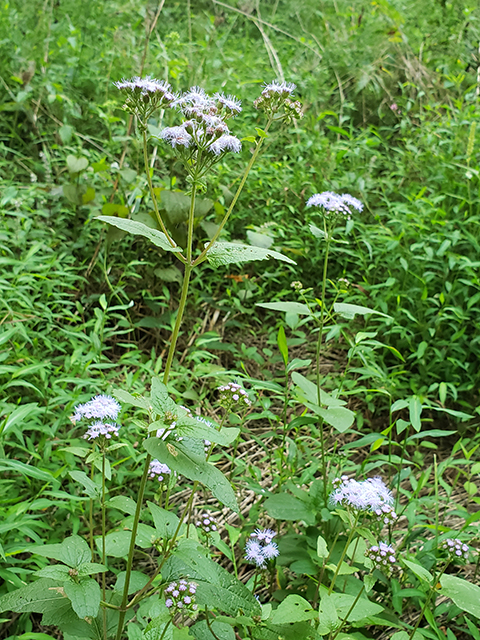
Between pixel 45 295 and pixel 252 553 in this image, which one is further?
pixel 45 295

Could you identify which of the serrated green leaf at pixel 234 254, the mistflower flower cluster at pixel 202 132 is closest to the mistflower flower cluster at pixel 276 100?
the mistflower flower cluster at pixel 202 132

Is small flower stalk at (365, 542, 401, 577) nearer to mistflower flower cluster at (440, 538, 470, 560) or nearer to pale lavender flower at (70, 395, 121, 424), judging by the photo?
mistflower flower cluster at (440, 538, 470, 560)

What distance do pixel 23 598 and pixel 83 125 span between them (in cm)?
347

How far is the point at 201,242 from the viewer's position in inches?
109

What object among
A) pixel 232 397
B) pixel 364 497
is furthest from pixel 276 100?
pixel 364 497

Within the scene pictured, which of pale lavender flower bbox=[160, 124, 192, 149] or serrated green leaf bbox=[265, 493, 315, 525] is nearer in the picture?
pale lavender flower bbox=[160, 124, 192, 149]

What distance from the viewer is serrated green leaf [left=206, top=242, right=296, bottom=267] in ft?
3.33

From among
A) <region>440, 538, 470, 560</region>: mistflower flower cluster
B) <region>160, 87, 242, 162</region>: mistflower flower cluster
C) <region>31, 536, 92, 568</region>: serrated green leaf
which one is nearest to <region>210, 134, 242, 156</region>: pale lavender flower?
<region>160, 87, 242, 162</region>: mistflower flower cluster

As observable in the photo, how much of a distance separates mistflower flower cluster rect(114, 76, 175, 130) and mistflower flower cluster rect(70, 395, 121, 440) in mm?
649

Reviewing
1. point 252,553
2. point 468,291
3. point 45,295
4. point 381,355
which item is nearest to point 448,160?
point 468,291

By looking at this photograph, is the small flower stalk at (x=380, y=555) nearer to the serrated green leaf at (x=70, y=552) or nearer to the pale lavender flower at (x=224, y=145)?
the serrated green leaf at (x=70, y=552)

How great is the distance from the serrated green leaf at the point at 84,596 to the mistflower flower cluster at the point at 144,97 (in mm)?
940

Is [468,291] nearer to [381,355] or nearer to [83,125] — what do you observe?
[381,355]

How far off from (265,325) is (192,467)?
1802 millimetres
